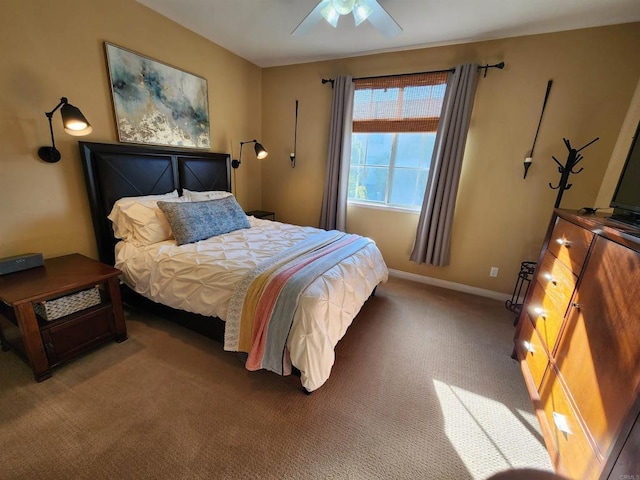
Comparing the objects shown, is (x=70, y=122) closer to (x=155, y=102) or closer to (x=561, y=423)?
(x=155, y=102)

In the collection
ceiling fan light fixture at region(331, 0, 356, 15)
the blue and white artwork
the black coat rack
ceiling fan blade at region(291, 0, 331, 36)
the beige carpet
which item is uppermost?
ceiling fan light fixture at region(331, 0, 356, 15)

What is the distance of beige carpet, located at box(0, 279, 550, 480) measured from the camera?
1.21m

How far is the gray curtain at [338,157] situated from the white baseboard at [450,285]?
963 millimetres

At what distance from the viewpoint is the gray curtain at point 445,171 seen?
263 centimetres

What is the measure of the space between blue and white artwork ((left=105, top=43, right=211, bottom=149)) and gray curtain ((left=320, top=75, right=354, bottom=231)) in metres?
1.52

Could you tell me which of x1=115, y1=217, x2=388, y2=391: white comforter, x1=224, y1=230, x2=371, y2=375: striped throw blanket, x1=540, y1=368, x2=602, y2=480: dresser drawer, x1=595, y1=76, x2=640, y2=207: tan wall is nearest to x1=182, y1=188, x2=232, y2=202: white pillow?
x1=115, y1=217, x2=388, y2=391: white comforter

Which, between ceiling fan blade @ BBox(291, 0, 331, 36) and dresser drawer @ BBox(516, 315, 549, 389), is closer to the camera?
dresser drawer @ BBox(516, 315, 549, 389)

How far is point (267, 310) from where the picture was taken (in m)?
1.58

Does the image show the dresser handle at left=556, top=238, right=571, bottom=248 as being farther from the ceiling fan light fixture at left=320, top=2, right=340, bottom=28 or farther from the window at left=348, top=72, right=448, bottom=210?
the ceiling fan light fixture at left=320, top=2, right=340, bottom=28

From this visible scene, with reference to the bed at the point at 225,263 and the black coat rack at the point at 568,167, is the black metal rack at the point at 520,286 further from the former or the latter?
the bed at the point at 225,263

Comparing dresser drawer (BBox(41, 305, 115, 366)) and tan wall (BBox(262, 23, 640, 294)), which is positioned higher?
tan wall (BBox(262, 23, 640, 294))

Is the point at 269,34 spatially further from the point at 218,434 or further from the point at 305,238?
the point at 218,434

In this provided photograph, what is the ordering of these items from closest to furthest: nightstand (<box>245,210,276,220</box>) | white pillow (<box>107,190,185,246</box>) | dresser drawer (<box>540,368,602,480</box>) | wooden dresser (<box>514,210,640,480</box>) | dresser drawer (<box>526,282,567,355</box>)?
wooden dresser (<box>514,210,640,480</box>) → dresser drawer (<box>540,368,602,480</box>) → dresser drawer (<box>526,282,567,355</box>) → white pillow (<box>107,190,185,246</box>) → nightstand (<box>245,210,276,220</box>)

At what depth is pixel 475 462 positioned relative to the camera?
4.16 feet
